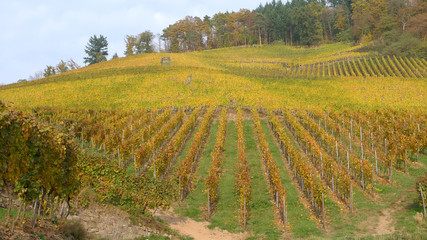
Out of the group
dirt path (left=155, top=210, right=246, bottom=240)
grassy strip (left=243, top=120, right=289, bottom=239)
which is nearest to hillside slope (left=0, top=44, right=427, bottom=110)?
grassy strip (left=243, top=120, right=289, bottom=239)

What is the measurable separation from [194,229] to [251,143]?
13.5 m

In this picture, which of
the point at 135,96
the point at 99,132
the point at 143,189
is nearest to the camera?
the point at 143,189

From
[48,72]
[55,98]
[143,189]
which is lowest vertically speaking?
[143,189]

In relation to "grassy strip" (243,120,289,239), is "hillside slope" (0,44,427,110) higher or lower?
higher

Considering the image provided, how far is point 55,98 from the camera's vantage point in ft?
141

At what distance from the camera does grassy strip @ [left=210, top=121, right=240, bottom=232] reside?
14.1m

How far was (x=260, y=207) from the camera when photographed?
15.5m

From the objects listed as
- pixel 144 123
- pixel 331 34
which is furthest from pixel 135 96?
pixel 331 34

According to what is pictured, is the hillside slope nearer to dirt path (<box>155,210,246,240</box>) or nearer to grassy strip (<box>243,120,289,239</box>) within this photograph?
grassy strip (<box>243,120,289,239</box>)

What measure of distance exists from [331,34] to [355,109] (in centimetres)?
9090

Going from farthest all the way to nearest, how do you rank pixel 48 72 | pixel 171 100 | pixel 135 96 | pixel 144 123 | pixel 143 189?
pixel 48 72 < pixel 135 96 < pixel 171 100 < pixel 144 123 < pixel 143 189

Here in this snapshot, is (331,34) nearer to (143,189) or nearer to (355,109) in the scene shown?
(355,109)

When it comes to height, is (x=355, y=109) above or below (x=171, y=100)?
below

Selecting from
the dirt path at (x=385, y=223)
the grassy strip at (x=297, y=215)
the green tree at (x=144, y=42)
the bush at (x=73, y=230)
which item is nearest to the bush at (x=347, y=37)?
the green tree at (x=144, y=42)
